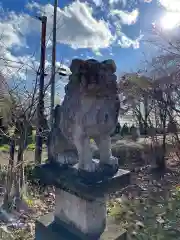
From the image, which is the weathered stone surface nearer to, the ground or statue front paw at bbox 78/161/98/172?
statue front paw at bbox 78/161/98/172

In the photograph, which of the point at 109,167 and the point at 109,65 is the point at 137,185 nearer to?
the point at 109,167

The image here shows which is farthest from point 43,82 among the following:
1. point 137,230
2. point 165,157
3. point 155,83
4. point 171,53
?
point 165,157

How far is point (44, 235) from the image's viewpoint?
8.13ft

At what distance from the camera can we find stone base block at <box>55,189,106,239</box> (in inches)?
86.0

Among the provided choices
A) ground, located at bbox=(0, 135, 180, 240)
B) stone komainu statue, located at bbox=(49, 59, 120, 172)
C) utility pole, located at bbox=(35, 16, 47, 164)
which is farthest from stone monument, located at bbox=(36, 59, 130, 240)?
utility pole, located at bbox=(35, 16, 47, 164)

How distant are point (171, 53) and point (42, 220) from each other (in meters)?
3.60

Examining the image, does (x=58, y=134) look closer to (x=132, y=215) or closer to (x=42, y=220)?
(x=42, y=220)

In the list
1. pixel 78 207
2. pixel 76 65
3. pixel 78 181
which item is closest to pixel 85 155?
pixel 78 181

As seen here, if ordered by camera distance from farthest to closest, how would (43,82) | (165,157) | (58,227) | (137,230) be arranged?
(165,157) < (43,82) < (137,230) < (58,227)

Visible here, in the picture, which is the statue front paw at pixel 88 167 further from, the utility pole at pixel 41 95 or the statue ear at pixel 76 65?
the utility pole at pixel 41 95

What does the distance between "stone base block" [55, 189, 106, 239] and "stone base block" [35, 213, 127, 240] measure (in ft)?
0.12

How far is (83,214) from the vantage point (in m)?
2.19

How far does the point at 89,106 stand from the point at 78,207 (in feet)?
2.89

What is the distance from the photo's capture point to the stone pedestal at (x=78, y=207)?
2.00 metres
